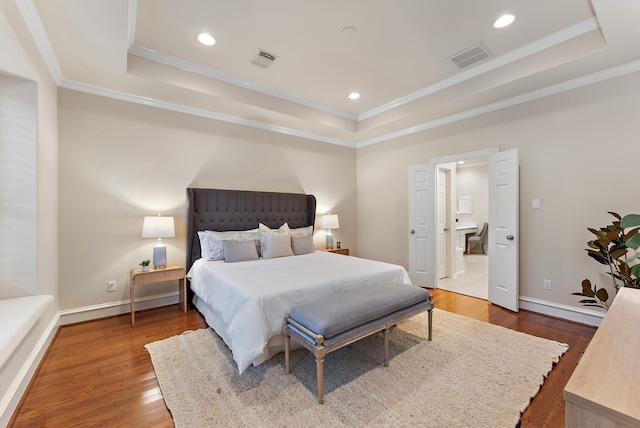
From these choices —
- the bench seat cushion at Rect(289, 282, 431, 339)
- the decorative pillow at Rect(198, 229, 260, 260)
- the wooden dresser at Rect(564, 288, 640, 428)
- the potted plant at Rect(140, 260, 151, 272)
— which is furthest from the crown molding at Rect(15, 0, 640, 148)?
the wooden dresser at Rect(564, 288, 640, 428)

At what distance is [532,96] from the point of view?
340cm

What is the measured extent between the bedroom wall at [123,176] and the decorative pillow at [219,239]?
0.55m

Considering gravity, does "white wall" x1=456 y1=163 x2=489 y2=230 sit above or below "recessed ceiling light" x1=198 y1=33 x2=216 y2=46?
below

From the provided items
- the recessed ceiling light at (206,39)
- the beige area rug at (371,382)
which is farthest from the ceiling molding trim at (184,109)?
the beige area rug at (371,382)

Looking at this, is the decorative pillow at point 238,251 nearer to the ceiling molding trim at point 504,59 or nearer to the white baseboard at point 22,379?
the white baseboard at point 22,379

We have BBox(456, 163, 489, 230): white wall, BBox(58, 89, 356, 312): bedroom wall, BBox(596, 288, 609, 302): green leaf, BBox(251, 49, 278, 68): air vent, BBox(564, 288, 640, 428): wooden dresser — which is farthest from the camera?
BBox(456, 163, 489, 230): white wall

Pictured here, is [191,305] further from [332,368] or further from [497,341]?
[497,341]

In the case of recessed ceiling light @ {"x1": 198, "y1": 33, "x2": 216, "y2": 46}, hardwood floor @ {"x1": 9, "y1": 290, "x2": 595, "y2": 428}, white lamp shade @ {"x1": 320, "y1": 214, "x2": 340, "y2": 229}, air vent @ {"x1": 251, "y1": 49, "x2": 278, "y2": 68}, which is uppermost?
air vent @ {"x1": 251, "y1": 49, "x2": 278, "y2": 68}

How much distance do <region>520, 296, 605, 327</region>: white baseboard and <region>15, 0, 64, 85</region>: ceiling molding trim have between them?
5.57 metres

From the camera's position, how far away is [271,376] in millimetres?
2107

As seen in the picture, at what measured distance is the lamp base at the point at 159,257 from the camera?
10.8 feet

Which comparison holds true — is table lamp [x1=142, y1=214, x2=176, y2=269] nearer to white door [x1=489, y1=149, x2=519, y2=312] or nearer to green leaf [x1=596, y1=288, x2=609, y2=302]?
white door [x1=489, y1=149, x2=519, y2=312]

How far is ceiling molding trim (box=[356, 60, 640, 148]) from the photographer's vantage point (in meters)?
2.83

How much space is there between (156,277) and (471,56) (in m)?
4.38
